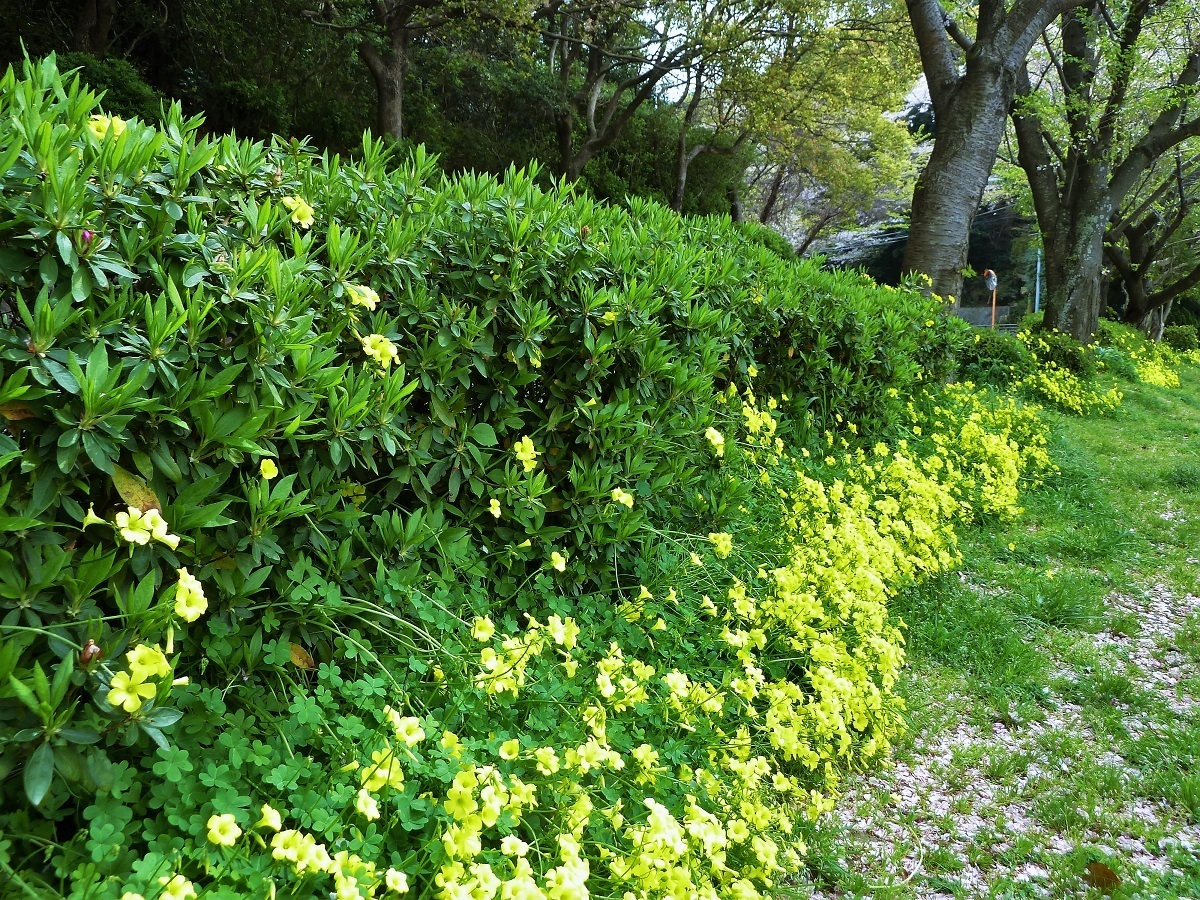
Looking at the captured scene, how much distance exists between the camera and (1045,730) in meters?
2.96

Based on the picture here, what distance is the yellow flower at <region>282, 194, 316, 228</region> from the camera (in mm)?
1915

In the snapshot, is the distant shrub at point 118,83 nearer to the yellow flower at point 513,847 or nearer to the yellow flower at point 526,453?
the yellow flower at point 526,453

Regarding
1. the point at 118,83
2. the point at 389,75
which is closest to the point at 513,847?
the point at 118,83

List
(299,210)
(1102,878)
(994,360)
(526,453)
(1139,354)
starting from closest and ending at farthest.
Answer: (299,210) < (1102,878) < (526,453) < (994,360) < (1139,354)

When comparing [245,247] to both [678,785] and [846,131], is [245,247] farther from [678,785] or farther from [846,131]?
[846,131]

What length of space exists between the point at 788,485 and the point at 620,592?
1509 mm

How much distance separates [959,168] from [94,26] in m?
11.5

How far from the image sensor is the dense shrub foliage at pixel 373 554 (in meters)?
1.30

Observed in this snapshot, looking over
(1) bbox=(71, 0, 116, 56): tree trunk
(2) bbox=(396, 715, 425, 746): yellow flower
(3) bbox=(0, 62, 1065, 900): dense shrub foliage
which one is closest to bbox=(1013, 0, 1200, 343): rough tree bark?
(3) bbox=(0, 62, 1065, 900): dense shrub foliage

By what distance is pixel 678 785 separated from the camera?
2.07m

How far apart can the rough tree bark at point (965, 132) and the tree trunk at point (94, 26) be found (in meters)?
10.6

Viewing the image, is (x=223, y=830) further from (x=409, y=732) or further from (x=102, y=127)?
(x=102, y=127)

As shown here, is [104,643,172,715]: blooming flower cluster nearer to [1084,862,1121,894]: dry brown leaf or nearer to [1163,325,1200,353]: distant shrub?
[1084,862,1121,894]: dry brown leaf

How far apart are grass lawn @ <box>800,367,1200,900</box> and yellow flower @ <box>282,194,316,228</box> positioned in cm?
229
